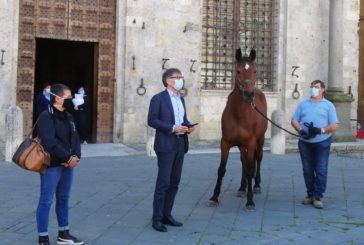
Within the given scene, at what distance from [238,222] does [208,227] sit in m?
0.48

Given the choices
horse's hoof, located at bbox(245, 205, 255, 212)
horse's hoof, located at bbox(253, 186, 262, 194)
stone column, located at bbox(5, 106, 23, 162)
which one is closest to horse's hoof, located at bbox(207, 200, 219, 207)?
horse's hoof, located at bbox(245, 205, 255, 212)

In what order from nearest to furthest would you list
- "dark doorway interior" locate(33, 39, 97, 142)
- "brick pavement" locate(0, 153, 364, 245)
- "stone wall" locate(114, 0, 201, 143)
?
"brick pavement" locate(0, 153, 364, 245), "stone wall" locate(114, 0, 201, 143), "dark doorway interior" locate(33, 39, 97, 142)

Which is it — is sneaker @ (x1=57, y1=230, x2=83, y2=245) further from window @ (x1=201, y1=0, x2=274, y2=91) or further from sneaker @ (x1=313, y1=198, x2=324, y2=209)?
window @ (x1=201, y1=0, x2=274, y2=91)

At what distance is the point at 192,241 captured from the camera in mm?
6230

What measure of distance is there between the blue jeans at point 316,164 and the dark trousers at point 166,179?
7.84 feet

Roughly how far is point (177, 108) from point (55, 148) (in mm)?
1692

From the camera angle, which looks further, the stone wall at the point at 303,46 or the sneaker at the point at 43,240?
the stone wall at the point at 303,46

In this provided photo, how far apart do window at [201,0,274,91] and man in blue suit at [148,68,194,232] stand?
449 inches

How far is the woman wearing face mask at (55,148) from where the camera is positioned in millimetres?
5641

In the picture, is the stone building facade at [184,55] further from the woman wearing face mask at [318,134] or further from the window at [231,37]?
the woman wearing face mask at [318,134]

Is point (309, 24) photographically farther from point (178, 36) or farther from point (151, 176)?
point (151, 176)

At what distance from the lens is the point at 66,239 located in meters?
5.97

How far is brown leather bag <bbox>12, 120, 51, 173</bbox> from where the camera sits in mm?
5562

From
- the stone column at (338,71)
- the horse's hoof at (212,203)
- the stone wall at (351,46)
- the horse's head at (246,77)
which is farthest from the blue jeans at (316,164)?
the stone wall at (351,46)
